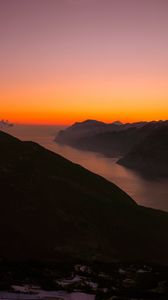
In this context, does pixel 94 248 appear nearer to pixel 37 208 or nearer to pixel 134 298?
pixel 37 208

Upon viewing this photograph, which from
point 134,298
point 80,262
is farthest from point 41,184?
point 134,298

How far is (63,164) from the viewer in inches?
4692

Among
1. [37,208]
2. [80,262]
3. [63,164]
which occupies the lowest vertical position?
[80,262]

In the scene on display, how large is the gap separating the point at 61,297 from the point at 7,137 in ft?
267

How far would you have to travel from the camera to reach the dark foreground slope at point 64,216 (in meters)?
78.2

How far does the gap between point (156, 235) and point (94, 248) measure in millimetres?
17901

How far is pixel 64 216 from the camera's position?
9262 centimetres

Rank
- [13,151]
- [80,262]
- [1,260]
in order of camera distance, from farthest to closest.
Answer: [13,151] → [80,262] → [1,260]

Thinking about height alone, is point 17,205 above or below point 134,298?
above

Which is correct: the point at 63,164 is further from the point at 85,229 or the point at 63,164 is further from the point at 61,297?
the point at 61,297

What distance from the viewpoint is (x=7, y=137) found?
122438mm

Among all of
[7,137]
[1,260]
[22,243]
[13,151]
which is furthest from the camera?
[7,137]

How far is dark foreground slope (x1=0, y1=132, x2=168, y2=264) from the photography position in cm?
7819

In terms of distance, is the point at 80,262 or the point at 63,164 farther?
the point at 63,164
